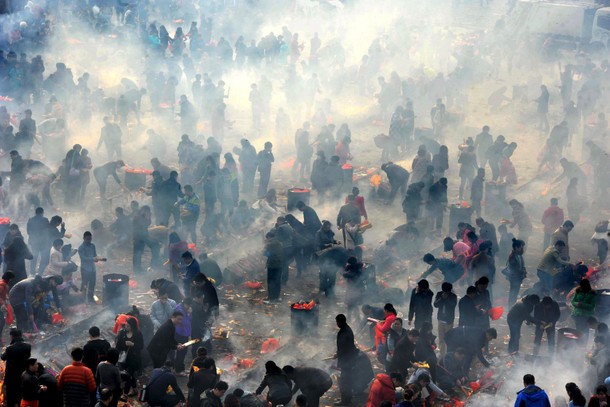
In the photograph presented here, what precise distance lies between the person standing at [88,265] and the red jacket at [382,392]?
7325mm

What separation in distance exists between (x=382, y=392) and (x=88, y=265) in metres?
7.50

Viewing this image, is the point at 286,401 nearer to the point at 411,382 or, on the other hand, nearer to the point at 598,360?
the point at 411,382

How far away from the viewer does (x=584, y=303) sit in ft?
Result: 54.5

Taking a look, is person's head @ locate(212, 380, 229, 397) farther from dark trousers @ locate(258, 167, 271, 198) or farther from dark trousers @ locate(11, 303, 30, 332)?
dark trousers @ locate(258, 167, 271, 198)

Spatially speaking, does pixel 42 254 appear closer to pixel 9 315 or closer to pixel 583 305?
pixel 9 315

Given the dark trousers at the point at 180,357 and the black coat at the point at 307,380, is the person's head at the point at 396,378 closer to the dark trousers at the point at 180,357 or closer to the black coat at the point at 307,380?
the black coat at the point at 307,380

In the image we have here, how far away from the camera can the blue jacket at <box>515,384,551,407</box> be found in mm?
12477

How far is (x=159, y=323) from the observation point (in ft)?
51.7

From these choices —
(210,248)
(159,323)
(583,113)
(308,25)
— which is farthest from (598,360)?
(308,25)

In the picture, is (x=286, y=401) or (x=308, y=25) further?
(x=308, y=25)

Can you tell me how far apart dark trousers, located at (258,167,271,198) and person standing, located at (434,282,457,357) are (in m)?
9.94

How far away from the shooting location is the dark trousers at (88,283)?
18281 millimetres

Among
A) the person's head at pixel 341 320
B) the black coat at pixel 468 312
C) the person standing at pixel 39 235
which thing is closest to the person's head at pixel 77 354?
the person's head at pixel 341 320

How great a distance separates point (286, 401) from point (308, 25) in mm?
33635
